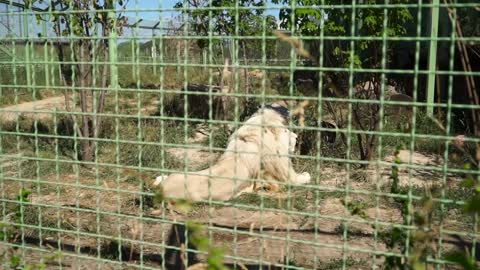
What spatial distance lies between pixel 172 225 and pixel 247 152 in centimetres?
168

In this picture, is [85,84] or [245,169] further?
[85,84]

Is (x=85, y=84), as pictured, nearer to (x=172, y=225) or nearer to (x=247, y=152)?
(x=172, y=225)

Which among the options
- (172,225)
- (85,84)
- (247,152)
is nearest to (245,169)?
(172,225)

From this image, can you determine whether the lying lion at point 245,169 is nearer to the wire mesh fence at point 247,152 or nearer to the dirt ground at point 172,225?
the wire mesh fence at point 247,152

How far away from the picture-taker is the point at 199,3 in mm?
8633

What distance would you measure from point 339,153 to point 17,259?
4392 millimetres

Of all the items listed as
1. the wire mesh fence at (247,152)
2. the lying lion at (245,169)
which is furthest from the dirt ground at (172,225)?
the lying lion at (245,169)

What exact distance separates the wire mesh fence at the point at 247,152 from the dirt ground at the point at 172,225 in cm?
2

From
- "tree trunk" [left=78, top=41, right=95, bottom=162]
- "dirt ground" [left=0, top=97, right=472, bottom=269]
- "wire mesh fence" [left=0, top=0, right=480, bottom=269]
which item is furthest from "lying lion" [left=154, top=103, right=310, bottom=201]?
"tree trunk" [left=78, top=41, right=95, bottom=162]

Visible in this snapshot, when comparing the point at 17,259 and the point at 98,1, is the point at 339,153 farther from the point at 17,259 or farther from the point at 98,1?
the point at 17,259

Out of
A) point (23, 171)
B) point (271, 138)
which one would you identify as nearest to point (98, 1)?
point (23, 171)

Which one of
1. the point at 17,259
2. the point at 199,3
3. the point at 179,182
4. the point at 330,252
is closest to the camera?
the point at 17,259

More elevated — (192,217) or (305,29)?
(305,29)

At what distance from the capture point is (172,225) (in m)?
3.98
